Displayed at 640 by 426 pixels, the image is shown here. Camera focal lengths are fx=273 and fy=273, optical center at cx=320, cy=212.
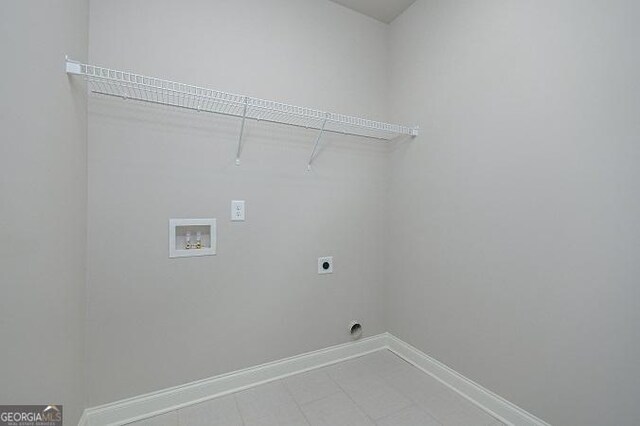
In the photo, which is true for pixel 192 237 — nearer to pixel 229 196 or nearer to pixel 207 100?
pixel 229 196

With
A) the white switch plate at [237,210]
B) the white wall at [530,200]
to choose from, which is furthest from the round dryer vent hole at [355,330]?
the white switch plate at [237,210]

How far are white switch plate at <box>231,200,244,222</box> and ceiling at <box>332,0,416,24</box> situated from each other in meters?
1.65

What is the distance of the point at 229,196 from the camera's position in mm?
1687

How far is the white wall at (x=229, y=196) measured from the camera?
4.66 ft

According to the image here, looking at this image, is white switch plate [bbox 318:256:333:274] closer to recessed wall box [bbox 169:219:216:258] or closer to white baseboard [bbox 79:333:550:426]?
white baseboard [bbox 79:333:550:426]

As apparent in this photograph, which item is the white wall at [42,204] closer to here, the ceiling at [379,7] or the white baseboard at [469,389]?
the ceiling at [379,7]

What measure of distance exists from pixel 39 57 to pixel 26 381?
1.04 m

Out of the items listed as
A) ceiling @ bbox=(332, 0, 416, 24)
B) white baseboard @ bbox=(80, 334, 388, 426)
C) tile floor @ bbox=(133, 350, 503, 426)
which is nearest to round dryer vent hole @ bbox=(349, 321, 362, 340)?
white baseboard @ bbox=(80, 334, 388, 426)

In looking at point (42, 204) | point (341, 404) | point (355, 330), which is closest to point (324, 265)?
point (355, 330)

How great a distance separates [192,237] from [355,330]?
1410 millimetres

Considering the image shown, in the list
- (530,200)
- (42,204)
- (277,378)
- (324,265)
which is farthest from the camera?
(324,265)

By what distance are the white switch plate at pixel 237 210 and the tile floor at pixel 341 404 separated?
108 centimetres

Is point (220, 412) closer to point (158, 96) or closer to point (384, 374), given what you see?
point (384, 374)

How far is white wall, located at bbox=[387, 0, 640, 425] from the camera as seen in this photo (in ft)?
3.67
